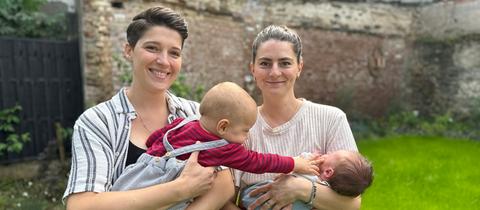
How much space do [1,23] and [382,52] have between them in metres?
9.90

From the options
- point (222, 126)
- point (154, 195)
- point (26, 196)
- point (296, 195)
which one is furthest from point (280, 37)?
point (26, 196)

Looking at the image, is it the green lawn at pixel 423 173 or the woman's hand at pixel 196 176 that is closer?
the woman's hand at pixel 196 176

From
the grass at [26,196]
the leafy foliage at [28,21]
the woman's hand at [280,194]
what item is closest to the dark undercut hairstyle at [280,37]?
the woman's hand at [280,194]

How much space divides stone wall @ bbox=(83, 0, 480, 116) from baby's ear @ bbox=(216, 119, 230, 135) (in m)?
7.36

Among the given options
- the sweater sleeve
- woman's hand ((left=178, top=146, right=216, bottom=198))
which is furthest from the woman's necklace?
woman's hand ((left=178, top=146, right=216, bottom=198))

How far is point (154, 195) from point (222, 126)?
1.55 feet

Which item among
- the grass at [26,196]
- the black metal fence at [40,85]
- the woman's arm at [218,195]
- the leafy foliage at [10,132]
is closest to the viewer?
the woman's arm at [218,195]

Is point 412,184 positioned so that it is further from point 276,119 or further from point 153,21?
point 153,21

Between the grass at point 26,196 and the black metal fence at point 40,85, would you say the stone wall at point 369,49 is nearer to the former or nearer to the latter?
the black metal fence at point 40,85

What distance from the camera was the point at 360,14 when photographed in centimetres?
1231

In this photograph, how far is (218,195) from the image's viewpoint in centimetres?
222

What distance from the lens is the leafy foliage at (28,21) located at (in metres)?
7.13

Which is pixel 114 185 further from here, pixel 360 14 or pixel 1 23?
pixel 360 14

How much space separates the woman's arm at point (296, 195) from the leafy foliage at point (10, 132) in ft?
18.0
